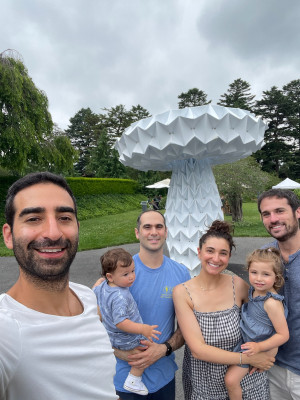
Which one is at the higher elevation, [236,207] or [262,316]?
[236,207]

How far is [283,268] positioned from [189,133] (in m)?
2.29

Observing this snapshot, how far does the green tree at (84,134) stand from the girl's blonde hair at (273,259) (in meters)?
37.6

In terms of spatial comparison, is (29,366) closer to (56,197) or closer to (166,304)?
(56,197)

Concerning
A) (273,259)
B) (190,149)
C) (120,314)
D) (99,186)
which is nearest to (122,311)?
(120,314)

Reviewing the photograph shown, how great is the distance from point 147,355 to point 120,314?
0.31 meters

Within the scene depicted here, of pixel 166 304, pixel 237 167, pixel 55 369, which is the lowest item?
pixel 166 304

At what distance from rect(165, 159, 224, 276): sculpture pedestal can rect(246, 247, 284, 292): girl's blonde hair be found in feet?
9.70

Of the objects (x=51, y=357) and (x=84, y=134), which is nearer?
(x=51, y=357)

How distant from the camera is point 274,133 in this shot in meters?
36.8

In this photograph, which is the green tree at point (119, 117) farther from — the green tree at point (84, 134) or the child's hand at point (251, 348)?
the child's hand at point (251, 348)

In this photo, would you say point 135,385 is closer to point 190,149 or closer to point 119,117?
point 190,149

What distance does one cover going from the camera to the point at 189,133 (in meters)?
3.45

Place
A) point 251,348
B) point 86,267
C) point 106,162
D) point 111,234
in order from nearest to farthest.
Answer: point 251,348 < point 86,267 < point 111,234 < point 106,162

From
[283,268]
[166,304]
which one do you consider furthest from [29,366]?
[283,268]
